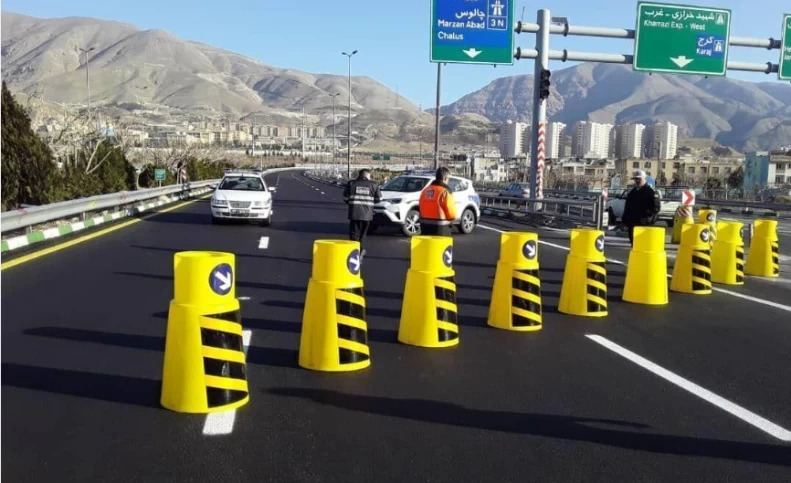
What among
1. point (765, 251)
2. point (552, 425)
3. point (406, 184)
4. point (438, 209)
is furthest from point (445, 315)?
point (406, 184)

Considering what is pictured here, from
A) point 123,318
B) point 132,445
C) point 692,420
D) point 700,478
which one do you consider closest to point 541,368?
point 692,420

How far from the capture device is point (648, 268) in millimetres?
9602

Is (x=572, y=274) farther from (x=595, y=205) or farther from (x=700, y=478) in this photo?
(x=595, y=205)

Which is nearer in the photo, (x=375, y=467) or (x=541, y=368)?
(x=375, y=467)

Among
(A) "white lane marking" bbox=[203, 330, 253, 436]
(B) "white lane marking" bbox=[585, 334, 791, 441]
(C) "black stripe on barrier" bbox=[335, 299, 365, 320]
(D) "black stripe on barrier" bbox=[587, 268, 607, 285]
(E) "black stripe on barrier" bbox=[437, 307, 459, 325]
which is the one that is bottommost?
(B) "white lane marking" bbox=[585, 334, 791, 441]

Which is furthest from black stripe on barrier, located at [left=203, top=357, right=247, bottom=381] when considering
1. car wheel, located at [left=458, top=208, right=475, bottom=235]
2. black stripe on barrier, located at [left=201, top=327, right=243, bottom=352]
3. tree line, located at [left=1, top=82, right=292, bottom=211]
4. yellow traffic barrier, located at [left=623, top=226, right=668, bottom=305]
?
car wheel, located at [left=458, top=208, right=475, bottom=235]

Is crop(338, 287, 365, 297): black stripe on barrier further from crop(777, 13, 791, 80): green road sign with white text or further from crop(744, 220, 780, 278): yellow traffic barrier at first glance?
crop(777, 13, 791, 80): green road sign with white text

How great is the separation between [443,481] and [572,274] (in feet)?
17.2

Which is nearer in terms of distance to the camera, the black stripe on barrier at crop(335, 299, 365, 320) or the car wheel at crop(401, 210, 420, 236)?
the black stripe on barrier at crop(335, 299, 365, 320)

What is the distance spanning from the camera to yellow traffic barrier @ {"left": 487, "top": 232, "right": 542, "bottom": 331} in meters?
7.82

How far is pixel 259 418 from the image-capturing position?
16.3 ft

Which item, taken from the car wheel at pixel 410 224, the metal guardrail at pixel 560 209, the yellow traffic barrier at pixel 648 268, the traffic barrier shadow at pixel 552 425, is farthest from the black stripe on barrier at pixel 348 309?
the metal guardrail at pixel 560 209

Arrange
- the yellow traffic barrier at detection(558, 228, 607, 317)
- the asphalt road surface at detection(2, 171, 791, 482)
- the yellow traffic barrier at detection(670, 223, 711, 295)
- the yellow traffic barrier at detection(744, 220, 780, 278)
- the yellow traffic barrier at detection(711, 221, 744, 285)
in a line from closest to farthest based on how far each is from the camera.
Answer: the asphalt road surface at detection(2, 171, 791, 482), the yellow traffic barrier at detection(558, 228, 607, 317), the yellow traffic barrier at detection(670, 223, 711, 295), the yellow traffic barrier at detection(711, 221, 744, 285), the yellow traffic barrier at detection(744, 220, 780, 278)

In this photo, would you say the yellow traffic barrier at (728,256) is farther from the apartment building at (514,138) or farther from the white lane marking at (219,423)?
the apartment building at (514,138)
